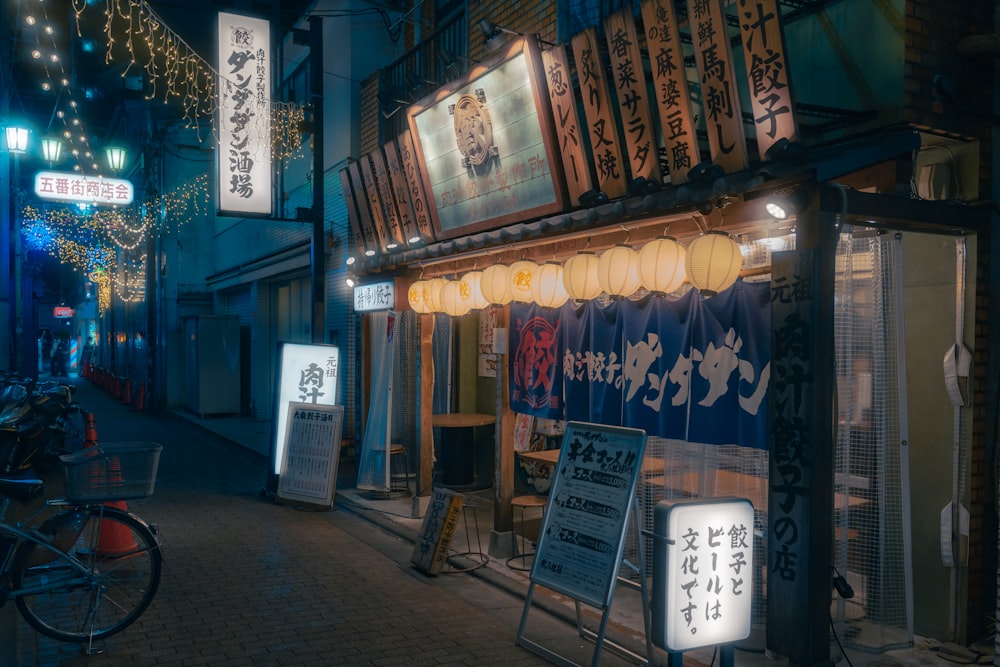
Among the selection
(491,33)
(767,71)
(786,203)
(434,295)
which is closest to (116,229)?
(434,295)

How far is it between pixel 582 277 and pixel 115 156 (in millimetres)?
23625

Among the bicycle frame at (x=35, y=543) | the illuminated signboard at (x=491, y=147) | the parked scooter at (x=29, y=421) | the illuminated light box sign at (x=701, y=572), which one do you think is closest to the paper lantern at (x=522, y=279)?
the illuminated signboard at (x=491, y=147)

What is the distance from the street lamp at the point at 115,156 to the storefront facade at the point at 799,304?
2137 centimetres

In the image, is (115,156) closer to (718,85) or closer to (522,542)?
(522,542)

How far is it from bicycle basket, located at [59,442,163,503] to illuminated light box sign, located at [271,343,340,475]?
640 cm

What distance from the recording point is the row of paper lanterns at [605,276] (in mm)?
6441

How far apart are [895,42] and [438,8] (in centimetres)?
1123

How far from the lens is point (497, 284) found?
9.48 metres

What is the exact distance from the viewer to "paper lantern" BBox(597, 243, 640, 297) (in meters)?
7.44

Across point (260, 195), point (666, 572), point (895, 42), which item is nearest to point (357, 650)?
point (666, 572)

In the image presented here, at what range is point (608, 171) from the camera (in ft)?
26.7

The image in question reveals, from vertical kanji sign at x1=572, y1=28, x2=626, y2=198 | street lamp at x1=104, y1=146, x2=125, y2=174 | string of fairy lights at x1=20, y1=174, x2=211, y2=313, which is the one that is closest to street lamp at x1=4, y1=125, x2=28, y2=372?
street lamp at x1=104, y1=146, x2=125, y2=174

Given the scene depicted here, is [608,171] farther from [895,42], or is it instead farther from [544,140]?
[895,42]

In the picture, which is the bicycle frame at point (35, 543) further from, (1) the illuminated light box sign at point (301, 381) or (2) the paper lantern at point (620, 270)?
(1) the illuminated light box sign at point (301, 381)
